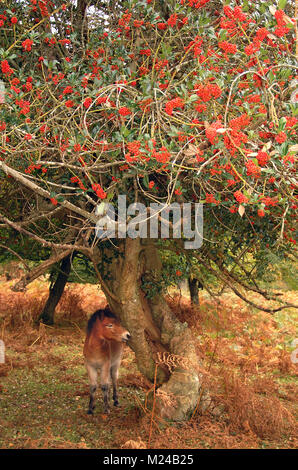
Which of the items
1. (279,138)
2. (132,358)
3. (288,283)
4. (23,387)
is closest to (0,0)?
(279,138)

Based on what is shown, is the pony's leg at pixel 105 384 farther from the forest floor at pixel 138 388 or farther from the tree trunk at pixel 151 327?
the tree trunk at pixel 151 327

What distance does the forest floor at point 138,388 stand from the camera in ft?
22.1

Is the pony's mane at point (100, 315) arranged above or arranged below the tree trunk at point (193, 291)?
above

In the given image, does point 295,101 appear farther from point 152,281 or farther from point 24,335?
point 24,335

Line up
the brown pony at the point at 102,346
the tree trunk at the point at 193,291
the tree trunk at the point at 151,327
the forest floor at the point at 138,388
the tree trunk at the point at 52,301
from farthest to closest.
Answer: the tree trunk at the point at 193,291, the tree trunk at the point at 52,301, the brown pony at the point at 102,346, the tree trunk at the point at 151,327, the forest floor at the point at 138,388

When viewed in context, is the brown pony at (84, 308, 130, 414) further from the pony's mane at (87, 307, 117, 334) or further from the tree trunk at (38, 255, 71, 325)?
the tree trunk at (38, 255, 71, 325)

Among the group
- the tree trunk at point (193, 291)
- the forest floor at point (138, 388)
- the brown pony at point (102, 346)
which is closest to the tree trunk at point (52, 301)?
the forest floor at point (138, 388)

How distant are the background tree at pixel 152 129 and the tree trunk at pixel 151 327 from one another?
2 centimetres

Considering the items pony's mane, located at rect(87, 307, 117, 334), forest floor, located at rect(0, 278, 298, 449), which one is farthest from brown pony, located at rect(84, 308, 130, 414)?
forest floor, located at rect(0, 278, 298, 449)

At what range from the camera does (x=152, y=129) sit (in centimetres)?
440

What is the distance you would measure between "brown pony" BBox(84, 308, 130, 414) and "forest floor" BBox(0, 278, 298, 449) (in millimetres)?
554

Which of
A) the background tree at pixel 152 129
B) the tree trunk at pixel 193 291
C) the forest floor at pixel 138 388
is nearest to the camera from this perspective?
the background tree at pixel 152 129

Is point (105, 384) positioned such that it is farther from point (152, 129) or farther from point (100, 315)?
point (152, 129)

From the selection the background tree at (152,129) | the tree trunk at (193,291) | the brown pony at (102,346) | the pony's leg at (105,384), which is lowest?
the tree trunk at (193,291)
